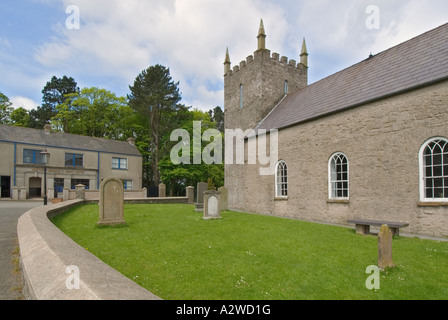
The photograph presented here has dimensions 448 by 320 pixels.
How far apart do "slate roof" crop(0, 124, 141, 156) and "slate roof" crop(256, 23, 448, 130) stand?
81.9 feet

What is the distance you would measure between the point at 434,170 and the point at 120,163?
34.0m

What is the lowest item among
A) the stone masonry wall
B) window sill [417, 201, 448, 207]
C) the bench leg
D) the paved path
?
the bench leg

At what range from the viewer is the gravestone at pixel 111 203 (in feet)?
32.9

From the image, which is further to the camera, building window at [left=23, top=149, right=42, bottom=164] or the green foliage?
the green foliage

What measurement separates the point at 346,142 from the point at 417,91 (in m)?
3.44

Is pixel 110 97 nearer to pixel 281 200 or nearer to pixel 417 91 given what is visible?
pixel 281 200

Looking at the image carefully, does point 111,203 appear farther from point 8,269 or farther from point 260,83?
point 260,83

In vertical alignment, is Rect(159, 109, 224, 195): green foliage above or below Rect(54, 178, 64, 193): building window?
above

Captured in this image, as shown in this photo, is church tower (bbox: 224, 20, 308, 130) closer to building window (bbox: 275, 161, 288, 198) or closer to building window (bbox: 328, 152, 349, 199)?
building window (bbox: 275, 161, 288, 198)

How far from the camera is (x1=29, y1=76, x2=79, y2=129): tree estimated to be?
4978 centimetres

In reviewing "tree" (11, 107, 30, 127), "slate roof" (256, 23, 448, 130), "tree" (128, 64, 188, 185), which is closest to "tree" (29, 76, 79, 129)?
"tree" (11, 107, 30, 127)
